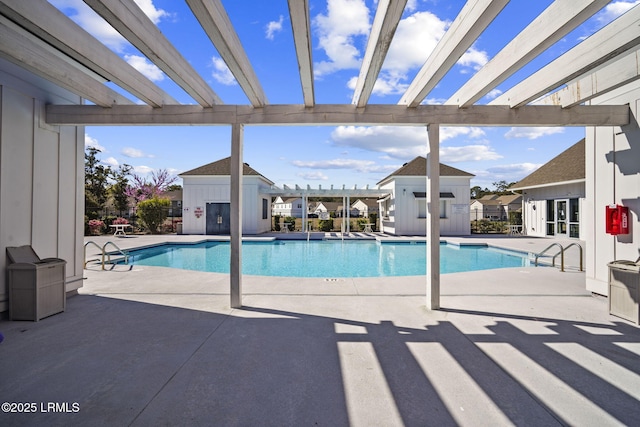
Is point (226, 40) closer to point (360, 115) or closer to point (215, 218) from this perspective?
point (360, 115)

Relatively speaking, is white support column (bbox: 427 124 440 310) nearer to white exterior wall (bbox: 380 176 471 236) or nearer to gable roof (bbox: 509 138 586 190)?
white exterior wall (bbox: 380 176 471 236)

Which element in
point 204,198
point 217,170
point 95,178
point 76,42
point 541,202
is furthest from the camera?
point 95,178

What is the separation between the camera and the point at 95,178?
2097 cm

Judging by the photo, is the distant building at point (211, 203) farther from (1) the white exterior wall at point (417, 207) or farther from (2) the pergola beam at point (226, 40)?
(2) the pergola beam at point (226, 40)

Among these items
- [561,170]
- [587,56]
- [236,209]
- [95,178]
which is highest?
[95,178]

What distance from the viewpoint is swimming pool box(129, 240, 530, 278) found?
909cm

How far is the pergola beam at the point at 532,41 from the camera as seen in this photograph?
8.02 feet

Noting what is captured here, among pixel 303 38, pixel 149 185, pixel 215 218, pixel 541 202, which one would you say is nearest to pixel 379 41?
pixel 303 38

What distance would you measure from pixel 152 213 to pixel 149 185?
8271 mm

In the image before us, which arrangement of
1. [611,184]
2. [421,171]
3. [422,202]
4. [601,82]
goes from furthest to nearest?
[421,171]
[422,202]
[611,184]
[601,82]

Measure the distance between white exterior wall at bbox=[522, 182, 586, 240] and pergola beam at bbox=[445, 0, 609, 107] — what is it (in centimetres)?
1479

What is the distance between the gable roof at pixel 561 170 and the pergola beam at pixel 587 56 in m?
13.4

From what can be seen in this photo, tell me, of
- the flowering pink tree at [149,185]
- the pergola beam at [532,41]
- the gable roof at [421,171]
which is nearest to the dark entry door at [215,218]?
the flowering pink tree at [149,185]

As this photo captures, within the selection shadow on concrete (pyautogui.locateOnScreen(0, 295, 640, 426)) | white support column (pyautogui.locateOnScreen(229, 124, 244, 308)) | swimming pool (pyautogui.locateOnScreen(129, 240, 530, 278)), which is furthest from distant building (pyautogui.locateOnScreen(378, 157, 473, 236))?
white support column (pyautogui.locateOnScreen(229, 124, 244, 308))
